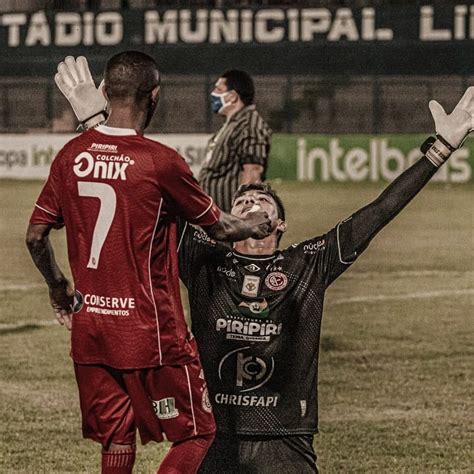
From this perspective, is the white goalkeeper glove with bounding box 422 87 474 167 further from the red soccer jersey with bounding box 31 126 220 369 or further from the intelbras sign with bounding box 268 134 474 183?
the intelbras sign with bounding box 268 134 474 183

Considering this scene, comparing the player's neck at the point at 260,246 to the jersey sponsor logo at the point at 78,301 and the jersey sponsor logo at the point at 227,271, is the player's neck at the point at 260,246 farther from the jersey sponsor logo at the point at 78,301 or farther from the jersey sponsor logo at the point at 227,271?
the jersey sponsor logo at the point at 78,301

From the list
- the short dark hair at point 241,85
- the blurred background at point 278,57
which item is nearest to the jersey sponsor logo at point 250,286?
the short dark hair at point 241,85

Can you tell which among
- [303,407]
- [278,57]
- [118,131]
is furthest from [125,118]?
[278,57]

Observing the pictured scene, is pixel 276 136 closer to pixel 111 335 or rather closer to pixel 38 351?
pixel 38 351

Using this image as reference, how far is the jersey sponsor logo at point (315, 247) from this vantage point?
5.44 metres

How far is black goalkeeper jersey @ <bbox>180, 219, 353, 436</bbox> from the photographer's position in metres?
5.42

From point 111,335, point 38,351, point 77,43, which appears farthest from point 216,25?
point 111,335

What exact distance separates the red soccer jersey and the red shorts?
0.06 metres

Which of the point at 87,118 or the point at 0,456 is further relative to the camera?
the point at 0,456

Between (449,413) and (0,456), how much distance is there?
109 inches

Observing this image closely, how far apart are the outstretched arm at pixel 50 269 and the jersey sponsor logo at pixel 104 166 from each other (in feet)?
0.98

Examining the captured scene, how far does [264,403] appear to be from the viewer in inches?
214

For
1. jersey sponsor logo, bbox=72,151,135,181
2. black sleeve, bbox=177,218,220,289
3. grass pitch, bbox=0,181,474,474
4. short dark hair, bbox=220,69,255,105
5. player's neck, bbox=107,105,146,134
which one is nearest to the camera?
jersey sponsor logo, bbox=72,151,135,181

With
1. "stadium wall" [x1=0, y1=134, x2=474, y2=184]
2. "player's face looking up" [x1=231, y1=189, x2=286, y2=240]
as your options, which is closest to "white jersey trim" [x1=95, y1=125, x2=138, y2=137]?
"player's face looking up" [x1=231, y1=189, x2=286, y2=240]
